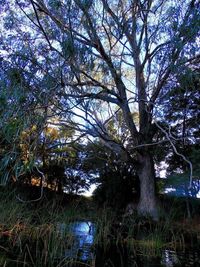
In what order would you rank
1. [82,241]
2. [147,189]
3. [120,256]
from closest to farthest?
[120,256], [82,241], [147,189]

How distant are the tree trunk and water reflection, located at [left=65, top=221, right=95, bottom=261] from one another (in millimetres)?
2390

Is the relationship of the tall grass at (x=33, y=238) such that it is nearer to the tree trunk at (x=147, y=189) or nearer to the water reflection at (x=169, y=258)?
the water reflection at (x=169, y=258)

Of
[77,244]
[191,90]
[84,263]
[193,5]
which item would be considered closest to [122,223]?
[77,244]

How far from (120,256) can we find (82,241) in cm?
70

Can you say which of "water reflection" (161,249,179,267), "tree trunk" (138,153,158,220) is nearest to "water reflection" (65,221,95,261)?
"water reflection" (161,249,179,267)

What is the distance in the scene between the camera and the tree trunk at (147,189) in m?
7.66

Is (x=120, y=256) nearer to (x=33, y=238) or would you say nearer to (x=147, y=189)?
(x=33, y=238)

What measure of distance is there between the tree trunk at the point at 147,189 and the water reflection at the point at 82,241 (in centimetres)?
239

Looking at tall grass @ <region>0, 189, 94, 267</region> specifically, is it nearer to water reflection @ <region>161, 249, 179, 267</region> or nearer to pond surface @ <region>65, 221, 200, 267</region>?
pond surface @ <region>65, 221, 200, 267</region>

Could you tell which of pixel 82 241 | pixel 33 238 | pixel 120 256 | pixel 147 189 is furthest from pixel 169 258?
pixel 147 189

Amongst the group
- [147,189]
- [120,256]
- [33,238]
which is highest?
[147,189]

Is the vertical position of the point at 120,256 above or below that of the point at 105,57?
below

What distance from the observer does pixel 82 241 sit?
15.3 ft

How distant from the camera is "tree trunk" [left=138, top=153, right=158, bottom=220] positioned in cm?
766
